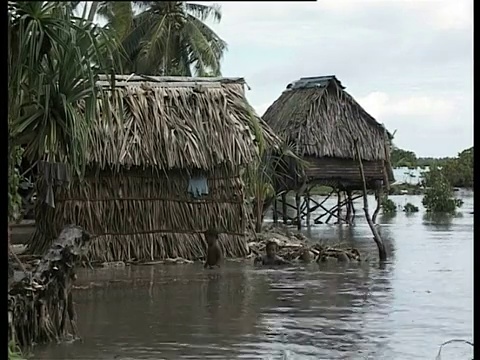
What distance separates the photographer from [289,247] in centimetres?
1175

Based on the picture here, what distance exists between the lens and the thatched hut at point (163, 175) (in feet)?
33.5

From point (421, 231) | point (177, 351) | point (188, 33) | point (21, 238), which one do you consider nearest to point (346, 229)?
point (421, 231)

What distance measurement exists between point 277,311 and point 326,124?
1050cm

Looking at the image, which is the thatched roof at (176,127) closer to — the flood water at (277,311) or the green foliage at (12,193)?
the flood water at (277,311)

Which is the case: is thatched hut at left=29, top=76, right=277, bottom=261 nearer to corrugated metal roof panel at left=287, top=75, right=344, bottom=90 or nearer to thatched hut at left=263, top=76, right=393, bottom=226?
thatched hut at left=263, top=76, right=393, bottom=226

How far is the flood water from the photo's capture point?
5.27m

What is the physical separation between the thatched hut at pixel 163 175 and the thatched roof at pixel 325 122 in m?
5.46

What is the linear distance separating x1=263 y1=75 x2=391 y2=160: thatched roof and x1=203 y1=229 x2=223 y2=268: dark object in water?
6.71 metres

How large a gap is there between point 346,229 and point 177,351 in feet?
42.3

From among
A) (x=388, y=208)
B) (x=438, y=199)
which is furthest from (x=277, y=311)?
(x=388, y=208)

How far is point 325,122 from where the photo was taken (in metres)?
17.0

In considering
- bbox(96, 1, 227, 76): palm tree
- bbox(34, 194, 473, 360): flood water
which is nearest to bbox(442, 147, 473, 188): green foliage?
bbox(34, 194, 473, 360): flood water

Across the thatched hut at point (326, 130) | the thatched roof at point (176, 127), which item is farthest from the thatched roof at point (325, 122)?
the thatched roof at point (176, 127)

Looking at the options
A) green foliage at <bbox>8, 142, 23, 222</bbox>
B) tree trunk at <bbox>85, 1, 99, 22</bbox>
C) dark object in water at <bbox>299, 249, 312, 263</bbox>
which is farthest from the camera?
dark object in water at <bbox>299, 249, 312, 263</bbox>
